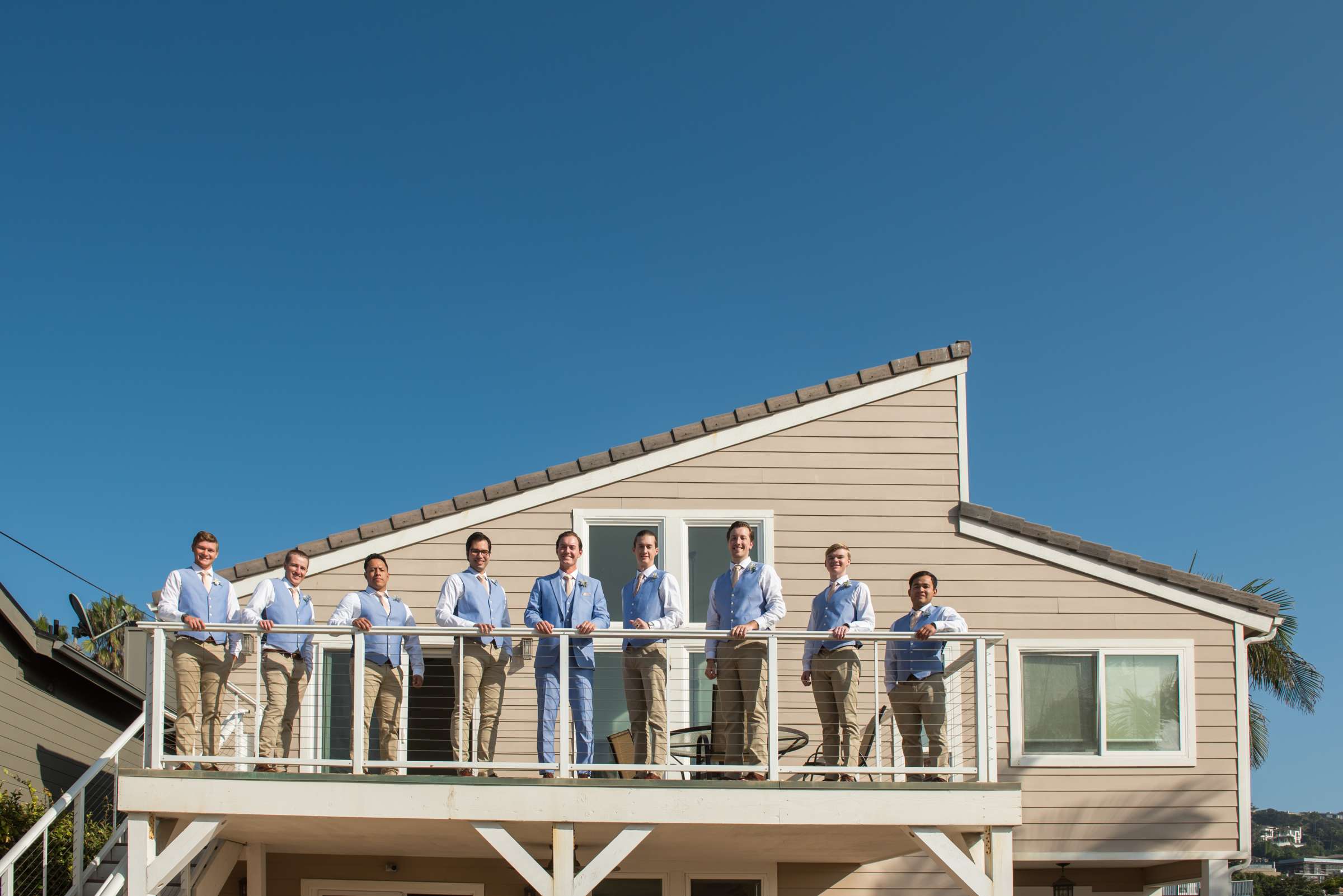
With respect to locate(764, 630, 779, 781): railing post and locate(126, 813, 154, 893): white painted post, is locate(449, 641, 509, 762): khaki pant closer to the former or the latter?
locate(764, 630, 779, 781): railing post

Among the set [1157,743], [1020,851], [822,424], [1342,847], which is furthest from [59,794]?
[1342,847]

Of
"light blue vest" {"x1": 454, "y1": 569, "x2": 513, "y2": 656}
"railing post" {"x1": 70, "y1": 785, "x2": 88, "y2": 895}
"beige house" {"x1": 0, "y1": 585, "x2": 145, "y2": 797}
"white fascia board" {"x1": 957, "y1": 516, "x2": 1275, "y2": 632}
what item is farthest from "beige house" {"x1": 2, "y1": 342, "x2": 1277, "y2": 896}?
"beige house" {"x1": 0, "y1": 585, "x2": 145, "y2": 797}

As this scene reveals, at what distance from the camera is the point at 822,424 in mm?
12977

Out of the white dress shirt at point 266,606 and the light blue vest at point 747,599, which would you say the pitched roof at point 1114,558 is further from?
the white dress shirt at point 266,606

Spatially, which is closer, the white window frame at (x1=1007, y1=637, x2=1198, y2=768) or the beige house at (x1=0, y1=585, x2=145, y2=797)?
the white window frame at (x1=1007, y1=637, x2=1198, y2=768)

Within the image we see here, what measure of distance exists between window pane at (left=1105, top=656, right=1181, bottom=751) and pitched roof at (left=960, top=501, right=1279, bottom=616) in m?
0.74

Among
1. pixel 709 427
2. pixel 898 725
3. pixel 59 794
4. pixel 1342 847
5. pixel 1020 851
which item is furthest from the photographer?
pixel 1342 847

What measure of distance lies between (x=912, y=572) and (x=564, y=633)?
176 inches

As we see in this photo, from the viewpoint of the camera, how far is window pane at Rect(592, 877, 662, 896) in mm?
12414

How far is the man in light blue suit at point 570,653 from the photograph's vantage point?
31.4 ft

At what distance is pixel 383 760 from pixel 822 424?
5.52 meters

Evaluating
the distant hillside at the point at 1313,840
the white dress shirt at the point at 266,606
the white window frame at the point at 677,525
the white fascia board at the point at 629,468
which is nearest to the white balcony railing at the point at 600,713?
the white dress shirt at the point at 266,606

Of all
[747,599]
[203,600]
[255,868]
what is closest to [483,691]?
[747,599]

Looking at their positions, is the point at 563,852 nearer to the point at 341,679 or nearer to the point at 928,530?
A: the point at 341,679
